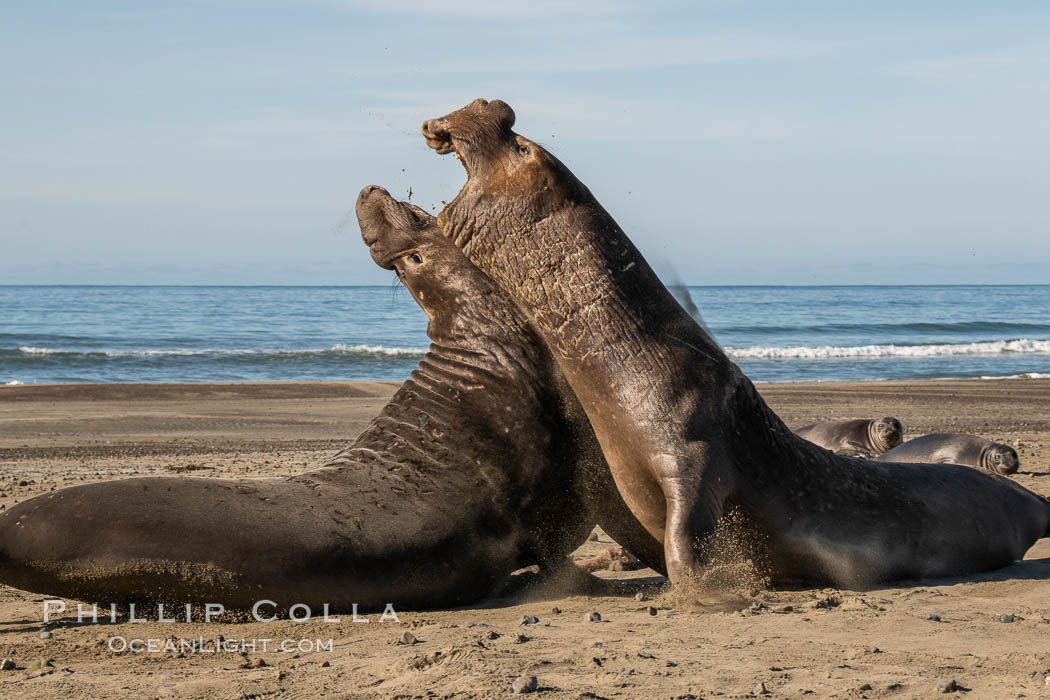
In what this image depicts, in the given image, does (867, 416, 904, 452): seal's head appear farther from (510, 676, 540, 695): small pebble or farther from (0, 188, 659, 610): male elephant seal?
(510, 676, 540, 695): small pebble

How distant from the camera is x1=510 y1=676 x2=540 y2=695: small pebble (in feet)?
12.6

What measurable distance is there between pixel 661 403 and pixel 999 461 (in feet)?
20.1

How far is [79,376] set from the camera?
82.3ft

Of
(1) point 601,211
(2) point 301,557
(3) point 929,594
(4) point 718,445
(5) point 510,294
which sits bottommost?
(3) point 929,594

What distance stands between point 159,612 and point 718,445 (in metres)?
2.80

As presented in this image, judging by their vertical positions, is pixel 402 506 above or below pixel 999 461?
above

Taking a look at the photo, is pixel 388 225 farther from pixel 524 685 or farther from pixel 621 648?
pixel 524 685

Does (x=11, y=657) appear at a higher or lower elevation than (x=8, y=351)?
lower

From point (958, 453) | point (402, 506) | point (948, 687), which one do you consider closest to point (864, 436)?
point (958, 453)

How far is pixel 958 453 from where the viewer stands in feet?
34.7

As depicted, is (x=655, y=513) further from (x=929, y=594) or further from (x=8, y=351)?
(x=8, y=351)

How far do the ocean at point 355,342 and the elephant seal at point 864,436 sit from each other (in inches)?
254

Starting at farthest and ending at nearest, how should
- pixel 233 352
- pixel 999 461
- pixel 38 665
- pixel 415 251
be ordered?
pixel 233 352, pixel 999 461, pixel 415 251, pixel 38 665

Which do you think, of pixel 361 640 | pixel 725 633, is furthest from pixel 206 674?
pixel 725 633
